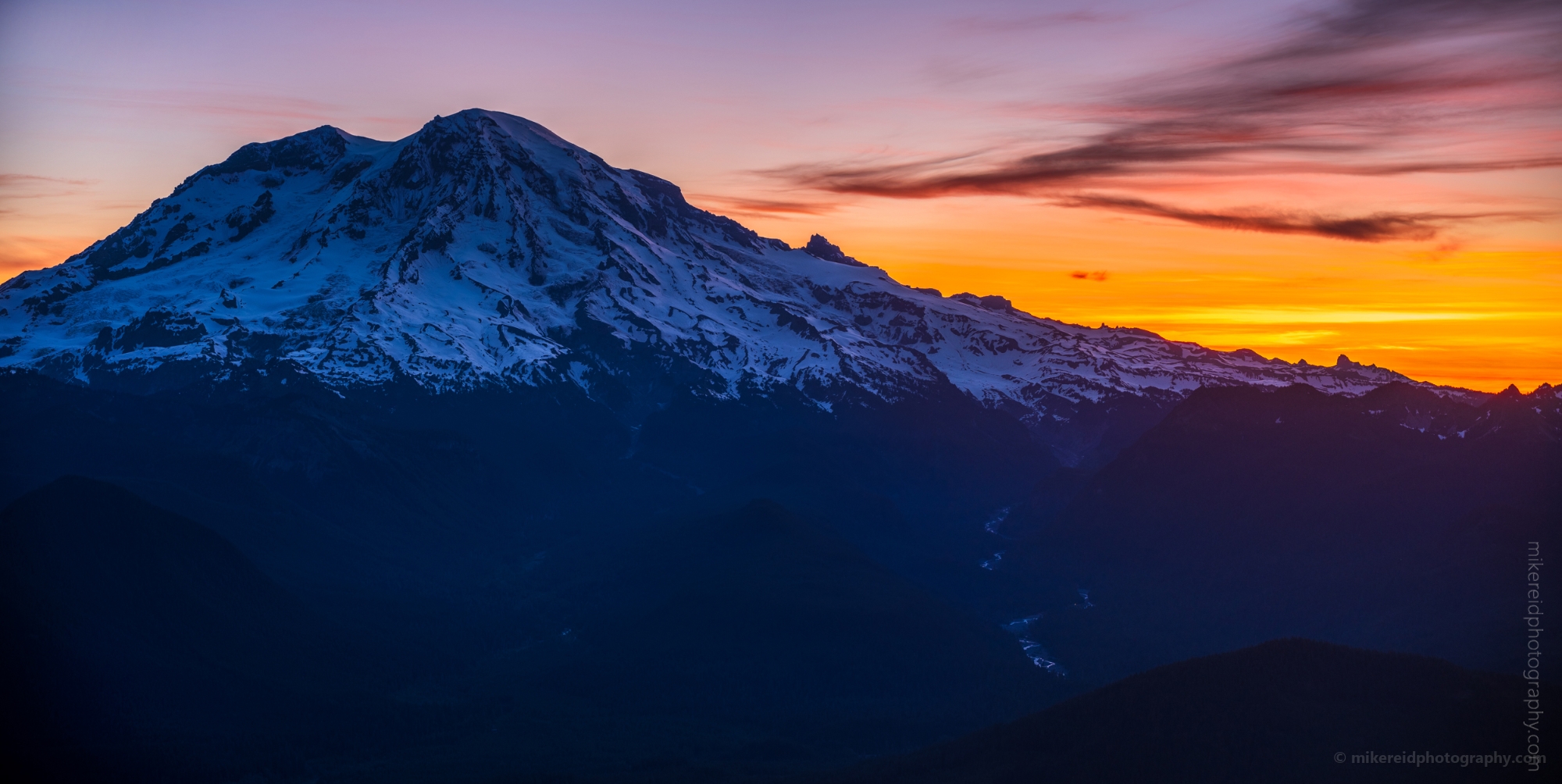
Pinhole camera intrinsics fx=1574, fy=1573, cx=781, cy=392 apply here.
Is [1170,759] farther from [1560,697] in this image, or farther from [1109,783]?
[1560,697]

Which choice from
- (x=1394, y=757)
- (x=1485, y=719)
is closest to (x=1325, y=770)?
(x=1394, y=757)

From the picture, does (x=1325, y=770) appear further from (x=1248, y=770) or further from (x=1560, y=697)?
(x=1560, y=697)

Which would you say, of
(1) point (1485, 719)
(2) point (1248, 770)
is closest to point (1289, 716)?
(2) point (1248, 770)

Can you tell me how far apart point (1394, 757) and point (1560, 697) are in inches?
992

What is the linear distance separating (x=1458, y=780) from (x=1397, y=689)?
17682 millimetres

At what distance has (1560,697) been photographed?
194250 mm

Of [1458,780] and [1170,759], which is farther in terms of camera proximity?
[1170,759]

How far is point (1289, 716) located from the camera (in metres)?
198

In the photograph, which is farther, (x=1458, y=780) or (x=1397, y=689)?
(x=1397, y=689)

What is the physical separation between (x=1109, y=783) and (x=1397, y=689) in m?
38.5

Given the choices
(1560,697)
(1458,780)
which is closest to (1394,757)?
(1458,780)

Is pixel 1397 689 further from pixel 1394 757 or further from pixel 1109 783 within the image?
pixel 1109 783

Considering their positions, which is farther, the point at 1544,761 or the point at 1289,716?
the point at 1289,716

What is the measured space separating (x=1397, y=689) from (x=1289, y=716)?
1417 cm
